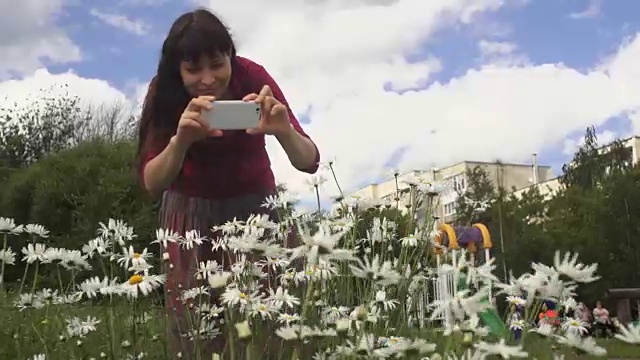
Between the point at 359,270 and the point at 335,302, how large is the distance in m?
1.01

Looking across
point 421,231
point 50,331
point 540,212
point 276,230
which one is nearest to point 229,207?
point 276,230

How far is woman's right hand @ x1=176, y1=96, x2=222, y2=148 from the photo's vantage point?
101 inches

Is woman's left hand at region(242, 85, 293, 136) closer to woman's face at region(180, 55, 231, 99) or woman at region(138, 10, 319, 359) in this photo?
→ woman at region(138, 10, 319, 359)

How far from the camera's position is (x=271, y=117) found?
2623 mm

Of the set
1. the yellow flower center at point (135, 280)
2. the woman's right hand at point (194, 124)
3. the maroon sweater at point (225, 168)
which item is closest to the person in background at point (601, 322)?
the maroon sweater at point (225, 168)

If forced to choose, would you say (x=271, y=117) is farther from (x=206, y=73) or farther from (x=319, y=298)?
(x=319, y=298)

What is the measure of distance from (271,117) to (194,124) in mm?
235

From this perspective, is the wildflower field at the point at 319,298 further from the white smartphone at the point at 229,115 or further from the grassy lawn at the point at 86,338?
the white smartphone at the point at 229,115

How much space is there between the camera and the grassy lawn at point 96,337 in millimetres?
2363

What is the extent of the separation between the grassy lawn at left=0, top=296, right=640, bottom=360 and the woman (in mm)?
191

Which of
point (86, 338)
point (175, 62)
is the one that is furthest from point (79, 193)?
point (175, 62)

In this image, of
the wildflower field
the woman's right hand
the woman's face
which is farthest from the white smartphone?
the wildflower field

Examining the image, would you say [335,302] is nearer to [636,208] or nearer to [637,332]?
[637,332]

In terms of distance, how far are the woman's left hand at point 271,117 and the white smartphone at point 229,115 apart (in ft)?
0.10
